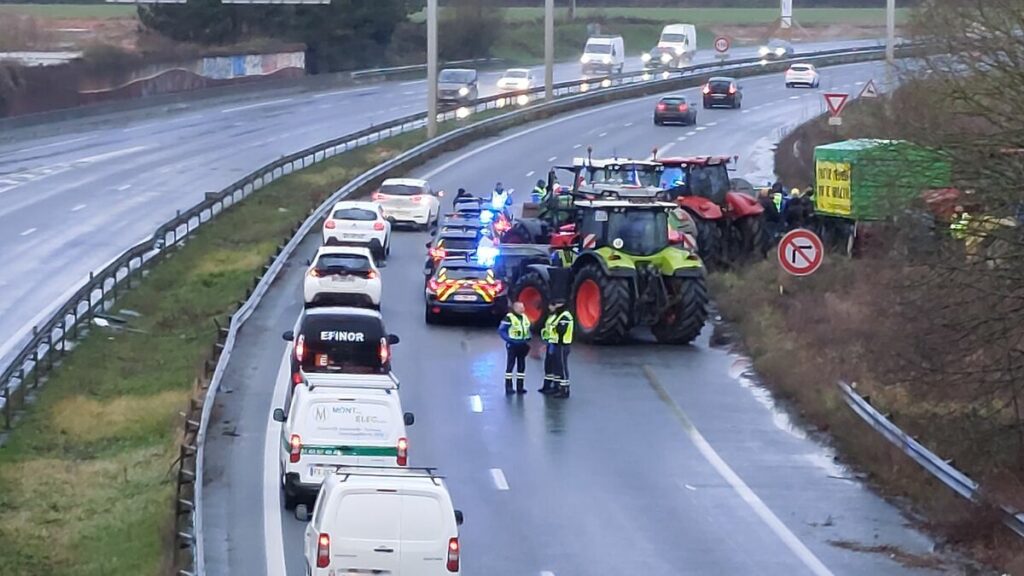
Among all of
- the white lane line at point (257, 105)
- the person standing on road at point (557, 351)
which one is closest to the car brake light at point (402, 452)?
the person standing on road at point (557, 351)

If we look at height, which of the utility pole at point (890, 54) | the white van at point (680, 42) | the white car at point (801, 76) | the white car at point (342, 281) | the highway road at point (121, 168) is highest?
the utility pole at point (890, 54)

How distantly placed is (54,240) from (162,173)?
13.0 metres

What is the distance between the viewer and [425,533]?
658 inches

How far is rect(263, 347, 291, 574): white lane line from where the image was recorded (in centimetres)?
1994

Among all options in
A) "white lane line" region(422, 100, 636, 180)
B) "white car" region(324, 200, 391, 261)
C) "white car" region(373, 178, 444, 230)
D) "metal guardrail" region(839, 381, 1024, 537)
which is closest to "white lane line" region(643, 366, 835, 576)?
"metal guardrail" region(839, 381, 1024, 537)

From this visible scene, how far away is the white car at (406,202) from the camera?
49.5 m

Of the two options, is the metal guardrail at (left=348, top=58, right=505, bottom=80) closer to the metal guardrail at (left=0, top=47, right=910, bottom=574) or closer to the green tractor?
the metal guardrail at (left=0, top=47, right=910, bottom=574)

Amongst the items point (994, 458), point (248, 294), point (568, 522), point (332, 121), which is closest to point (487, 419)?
point (568, 522)

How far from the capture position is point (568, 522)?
21.6 meters

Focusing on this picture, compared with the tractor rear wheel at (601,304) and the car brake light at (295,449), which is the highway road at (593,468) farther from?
the car brake light at (295,449)

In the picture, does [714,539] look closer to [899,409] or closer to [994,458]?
[994,458]

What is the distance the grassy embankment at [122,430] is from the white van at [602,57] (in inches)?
1762

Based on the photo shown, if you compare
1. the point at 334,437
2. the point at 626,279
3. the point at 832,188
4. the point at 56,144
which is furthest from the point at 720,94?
the point at 334,437

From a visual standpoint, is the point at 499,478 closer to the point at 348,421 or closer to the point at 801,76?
the point at 348,421
